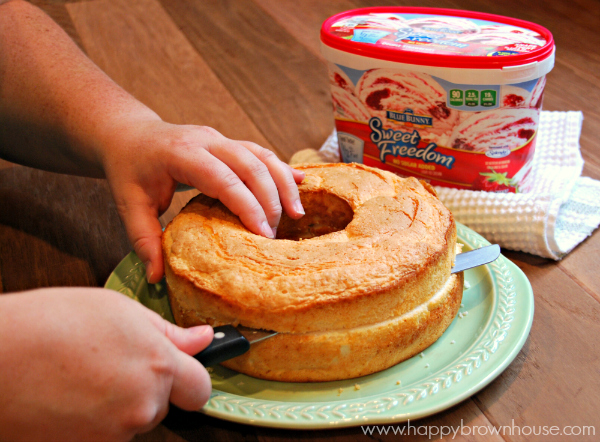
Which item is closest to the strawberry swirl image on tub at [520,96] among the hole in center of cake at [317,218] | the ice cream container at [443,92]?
the ice cream container at [443,92]

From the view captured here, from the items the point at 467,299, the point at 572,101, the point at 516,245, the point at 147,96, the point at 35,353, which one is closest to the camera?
the point at 35,353

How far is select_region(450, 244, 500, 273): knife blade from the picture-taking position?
838 mm

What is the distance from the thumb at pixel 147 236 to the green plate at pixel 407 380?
0.06m

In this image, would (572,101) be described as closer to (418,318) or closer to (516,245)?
(516,245)

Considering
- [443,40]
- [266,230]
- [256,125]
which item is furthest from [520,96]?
[256,125]

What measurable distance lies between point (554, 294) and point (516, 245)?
0.49 feet

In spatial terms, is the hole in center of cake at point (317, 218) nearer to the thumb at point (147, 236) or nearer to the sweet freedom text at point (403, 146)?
the thumb at point (147, 236)

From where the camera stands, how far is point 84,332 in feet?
1.55

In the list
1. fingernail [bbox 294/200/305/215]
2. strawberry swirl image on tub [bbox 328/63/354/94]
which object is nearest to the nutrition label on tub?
strawberry swirl image on tub [bbox 328/63/354/94]

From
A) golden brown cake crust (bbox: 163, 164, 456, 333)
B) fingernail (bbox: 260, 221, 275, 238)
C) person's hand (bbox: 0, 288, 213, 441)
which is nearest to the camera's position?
person's hand (bbox: 0, 288, 213, 441)

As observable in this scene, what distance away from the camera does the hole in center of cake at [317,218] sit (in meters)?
0.94

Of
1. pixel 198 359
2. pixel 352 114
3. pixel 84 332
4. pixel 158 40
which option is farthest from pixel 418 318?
pixel 158 40

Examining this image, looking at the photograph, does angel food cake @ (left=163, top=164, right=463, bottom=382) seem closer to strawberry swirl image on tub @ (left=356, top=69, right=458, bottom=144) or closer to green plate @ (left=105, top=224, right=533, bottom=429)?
green plate @ (left=105, top=224, right=533, bottom=429)

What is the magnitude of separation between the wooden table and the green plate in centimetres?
4
